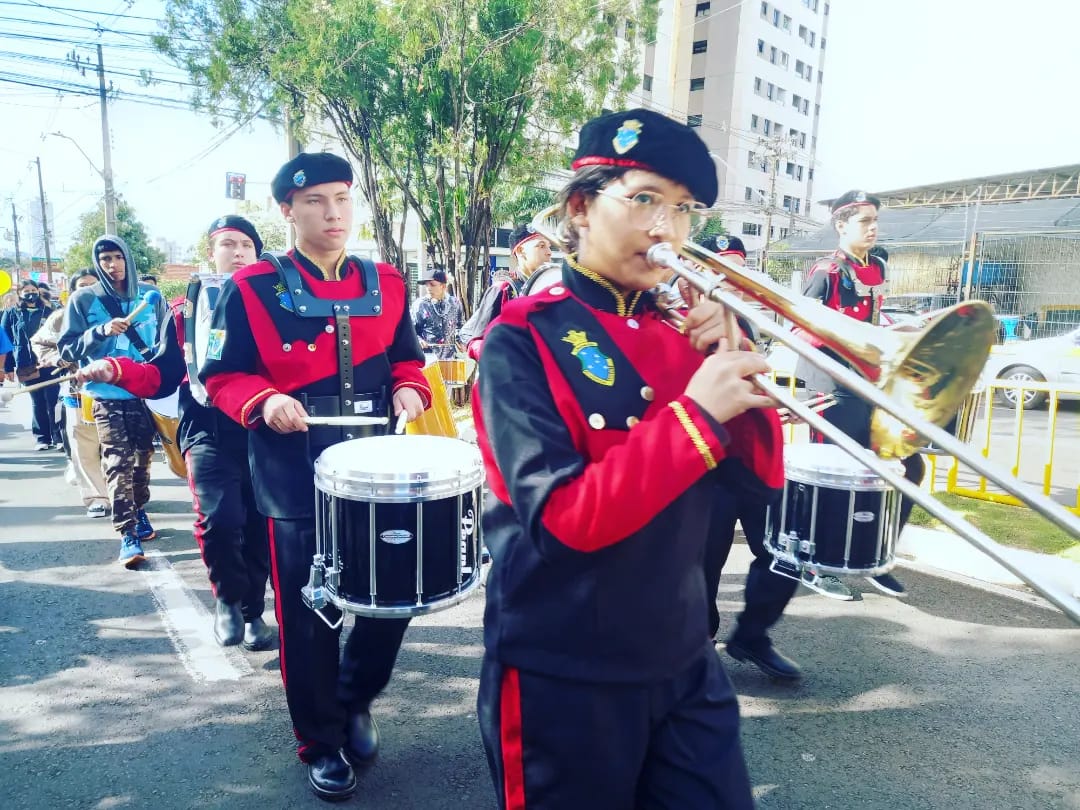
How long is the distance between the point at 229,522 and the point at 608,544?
3.30 meters

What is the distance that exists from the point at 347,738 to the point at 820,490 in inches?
87.7

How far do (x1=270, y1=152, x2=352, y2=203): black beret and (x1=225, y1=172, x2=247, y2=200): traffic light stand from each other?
16.6 metres

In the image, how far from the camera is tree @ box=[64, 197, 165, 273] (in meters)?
44.9

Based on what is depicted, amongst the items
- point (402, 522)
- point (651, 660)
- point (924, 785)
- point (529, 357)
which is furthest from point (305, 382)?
point (924, 785)

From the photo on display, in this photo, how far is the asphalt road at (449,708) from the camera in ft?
9.89

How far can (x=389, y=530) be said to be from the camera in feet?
8.50

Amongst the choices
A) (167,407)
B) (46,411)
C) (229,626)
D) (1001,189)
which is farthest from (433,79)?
(1001,189)

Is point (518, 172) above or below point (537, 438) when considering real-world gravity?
above

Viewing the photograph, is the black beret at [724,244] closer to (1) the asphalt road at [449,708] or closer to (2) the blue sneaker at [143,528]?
(1) the asphalt road at [449,708]

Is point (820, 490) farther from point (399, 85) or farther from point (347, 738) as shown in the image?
point (399, 85)

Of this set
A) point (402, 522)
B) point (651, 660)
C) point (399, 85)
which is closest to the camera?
point (651, 660)

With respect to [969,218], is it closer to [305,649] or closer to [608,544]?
[305,649]

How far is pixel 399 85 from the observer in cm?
1329

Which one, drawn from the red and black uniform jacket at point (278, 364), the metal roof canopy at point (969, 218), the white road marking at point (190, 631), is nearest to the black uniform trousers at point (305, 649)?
the red and black uniform jacket at point (278, 364)
